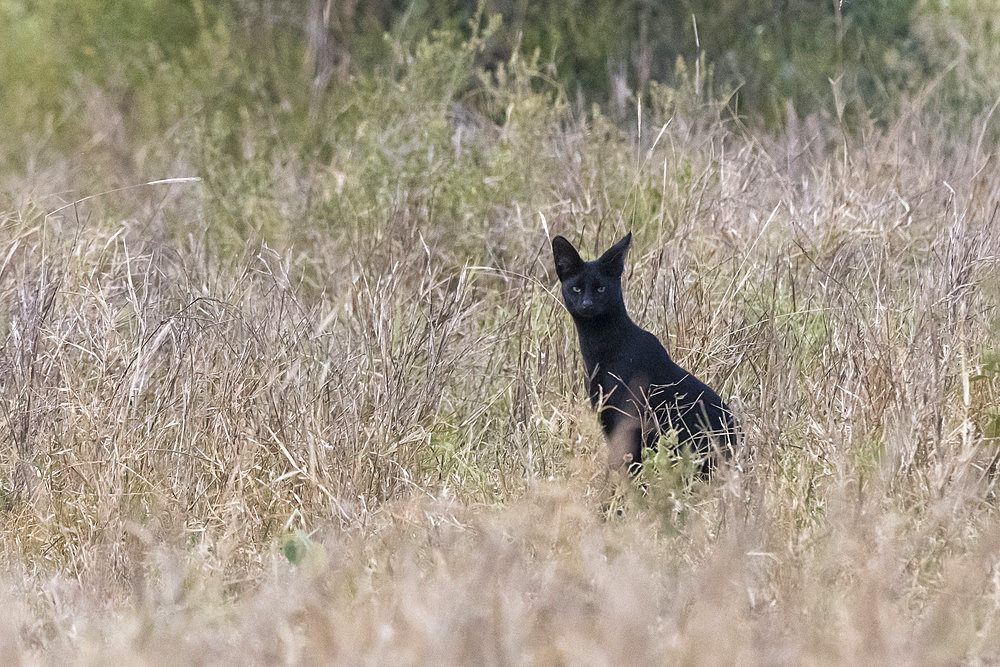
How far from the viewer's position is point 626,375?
12.4 feet

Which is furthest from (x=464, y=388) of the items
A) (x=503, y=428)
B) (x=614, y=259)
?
(x=614, y=259)

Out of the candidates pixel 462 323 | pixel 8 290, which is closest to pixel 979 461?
pixel 462 323

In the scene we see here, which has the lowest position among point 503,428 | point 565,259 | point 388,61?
point 503,428

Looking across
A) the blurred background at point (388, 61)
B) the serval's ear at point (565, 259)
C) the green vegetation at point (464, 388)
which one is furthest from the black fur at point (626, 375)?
the blurred background at point (388, 61)

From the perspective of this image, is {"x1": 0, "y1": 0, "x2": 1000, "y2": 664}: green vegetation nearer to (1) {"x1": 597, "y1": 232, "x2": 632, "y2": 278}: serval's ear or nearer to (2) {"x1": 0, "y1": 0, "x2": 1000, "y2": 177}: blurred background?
(2) {"x1": 0, "y1": 0, "x2": 1000, "y2": 177}: blurred background

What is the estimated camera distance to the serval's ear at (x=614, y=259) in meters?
3.85

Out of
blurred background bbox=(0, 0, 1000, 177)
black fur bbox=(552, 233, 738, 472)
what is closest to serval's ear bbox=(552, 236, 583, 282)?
black fur bbox=(552, 233, 738, 472)

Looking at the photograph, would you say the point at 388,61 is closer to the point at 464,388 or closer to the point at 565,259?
the point at 464,388

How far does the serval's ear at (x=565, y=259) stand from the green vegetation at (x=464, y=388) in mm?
421

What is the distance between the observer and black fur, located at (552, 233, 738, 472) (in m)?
3.72

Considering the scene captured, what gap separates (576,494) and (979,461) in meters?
1.17

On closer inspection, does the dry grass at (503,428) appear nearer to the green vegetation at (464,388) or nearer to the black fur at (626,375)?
the green vegetation at (464,388)

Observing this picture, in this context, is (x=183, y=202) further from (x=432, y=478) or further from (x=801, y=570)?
(x=801, y=570)

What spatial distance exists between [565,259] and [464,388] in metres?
0.71
